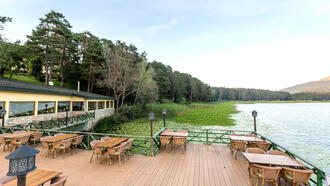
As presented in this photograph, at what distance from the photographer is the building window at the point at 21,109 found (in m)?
8.77

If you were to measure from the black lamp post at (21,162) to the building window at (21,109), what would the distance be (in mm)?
10454

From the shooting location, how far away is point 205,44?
64.1ft

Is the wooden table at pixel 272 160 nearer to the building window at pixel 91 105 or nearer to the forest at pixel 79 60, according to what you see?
the building window at pixel 91 105

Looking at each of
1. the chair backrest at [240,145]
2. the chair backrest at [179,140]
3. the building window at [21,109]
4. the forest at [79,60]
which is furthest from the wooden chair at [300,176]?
the forest at [79,60]

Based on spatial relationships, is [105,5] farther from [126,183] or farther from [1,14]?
[126,183]

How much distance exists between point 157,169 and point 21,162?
11.5 ft

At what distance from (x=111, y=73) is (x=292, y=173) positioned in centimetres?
2134

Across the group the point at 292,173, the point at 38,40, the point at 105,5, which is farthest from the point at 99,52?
the point at 292,173

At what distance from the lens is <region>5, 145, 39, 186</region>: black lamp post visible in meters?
1.71

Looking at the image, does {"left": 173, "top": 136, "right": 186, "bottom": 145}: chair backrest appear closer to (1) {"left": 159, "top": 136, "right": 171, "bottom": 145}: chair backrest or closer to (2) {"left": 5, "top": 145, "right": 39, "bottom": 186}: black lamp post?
(1) {"left": 159, "top": 136, "right": 171, "bottom": 145}: chair backrest

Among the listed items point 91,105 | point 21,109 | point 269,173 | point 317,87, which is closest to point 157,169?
point 269,173

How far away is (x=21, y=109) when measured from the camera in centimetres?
930

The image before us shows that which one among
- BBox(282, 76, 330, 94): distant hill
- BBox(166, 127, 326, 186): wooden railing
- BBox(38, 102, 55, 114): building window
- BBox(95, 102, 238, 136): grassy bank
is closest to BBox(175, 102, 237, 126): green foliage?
BBox(95, 102, 238, 136): grassy bank

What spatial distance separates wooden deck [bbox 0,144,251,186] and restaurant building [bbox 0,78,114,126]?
460cm
